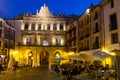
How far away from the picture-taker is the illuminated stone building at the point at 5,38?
A: 56.8 meters

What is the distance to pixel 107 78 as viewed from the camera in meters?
20.2

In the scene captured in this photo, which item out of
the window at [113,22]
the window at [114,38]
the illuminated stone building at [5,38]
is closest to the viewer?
the window at [114,38]

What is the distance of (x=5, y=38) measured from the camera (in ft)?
195

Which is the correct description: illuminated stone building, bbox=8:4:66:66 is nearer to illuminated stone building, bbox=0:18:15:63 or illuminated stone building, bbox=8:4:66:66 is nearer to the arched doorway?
illuminated stone building, bbox=0:18:15:63

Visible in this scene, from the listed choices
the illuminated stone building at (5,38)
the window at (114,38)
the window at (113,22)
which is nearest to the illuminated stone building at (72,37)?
the illuminated stone building at (5,38)

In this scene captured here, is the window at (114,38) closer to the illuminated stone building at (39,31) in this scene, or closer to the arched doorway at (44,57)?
the illuminated stone building at (39,31)

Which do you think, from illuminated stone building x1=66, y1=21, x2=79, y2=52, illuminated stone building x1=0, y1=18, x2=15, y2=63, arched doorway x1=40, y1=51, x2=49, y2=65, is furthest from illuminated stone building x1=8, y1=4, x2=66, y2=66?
arched doorway x1=40, y1=51, x2=49, y2=65

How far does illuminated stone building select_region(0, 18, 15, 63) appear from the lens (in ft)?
186

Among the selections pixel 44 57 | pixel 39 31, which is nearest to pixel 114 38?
pixel 39 31

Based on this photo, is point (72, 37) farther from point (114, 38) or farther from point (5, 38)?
point (114, 38)

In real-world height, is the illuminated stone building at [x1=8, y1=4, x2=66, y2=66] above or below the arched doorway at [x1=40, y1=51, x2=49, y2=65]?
above

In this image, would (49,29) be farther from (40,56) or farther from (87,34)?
(87,34)

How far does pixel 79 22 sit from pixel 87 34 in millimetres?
9988

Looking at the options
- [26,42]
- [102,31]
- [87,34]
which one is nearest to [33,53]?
[26,42]
